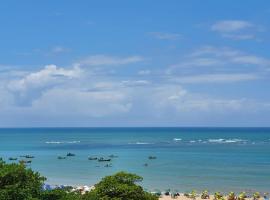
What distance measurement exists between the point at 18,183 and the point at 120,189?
5.66 metres

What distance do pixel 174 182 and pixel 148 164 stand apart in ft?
62.1

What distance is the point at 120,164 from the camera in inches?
2660

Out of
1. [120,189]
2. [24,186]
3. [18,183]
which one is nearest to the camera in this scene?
[18,183]

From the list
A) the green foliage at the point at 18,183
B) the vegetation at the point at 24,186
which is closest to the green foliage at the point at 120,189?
the vegetation at the point at 24,186

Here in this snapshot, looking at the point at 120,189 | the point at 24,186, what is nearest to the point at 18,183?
the point at 24,186

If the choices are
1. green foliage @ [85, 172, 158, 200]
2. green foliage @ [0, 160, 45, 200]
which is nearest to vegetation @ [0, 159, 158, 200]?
green foliage @ [0, 160, 45, 200]

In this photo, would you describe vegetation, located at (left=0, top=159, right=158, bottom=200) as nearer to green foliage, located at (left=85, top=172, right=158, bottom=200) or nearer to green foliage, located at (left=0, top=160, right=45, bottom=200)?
green foliage, located at (left=0, top=160, right=45, bottom=200)

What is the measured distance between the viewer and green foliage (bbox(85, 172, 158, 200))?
16.0 metres

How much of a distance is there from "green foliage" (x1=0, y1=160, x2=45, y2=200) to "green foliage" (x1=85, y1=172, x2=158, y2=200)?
15.3ft

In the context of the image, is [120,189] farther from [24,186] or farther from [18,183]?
[18,183]

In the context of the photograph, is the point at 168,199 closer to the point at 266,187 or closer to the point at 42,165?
the point at 266,187

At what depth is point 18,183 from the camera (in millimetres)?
10906

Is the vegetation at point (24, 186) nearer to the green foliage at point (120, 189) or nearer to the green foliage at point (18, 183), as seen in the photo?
the green foliage at point (18, 183)

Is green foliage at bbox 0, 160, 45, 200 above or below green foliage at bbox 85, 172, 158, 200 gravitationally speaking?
above
